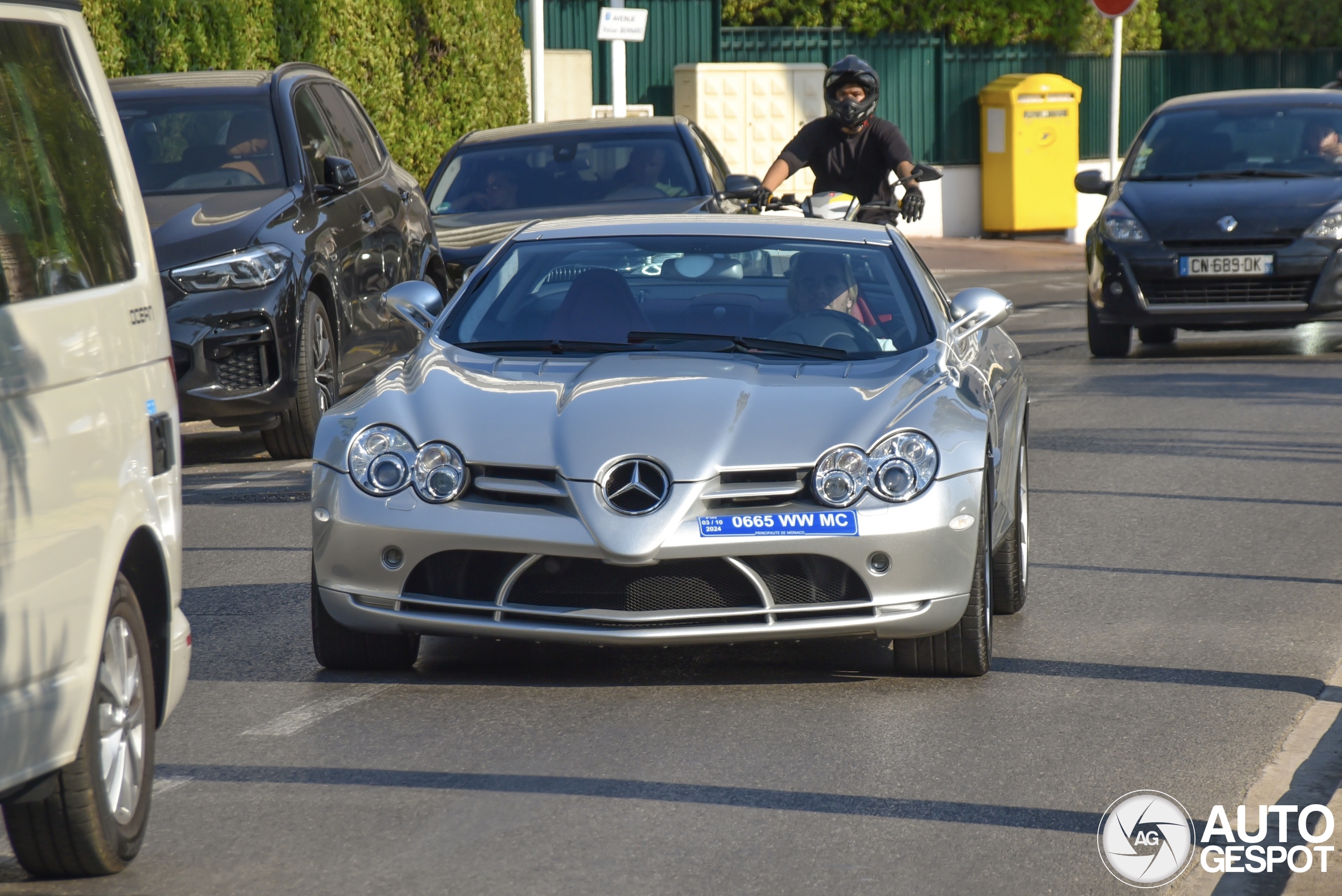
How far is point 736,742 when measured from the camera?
578cm

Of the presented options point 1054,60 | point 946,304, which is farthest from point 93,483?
point 1054,60

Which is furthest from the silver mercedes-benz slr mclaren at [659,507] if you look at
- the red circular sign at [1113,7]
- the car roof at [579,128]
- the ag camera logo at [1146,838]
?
the red circular sign at [1113,7]

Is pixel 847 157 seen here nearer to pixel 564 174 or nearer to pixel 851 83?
pixel 851 83

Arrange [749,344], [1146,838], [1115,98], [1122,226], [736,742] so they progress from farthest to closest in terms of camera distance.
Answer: [1115,98] < [1122,226] < [749,344] < [736,742] < [1146,838]

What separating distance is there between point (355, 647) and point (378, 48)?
12964mm

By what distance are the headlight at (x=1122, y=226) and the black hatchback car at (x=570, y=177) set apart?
2.74 meters

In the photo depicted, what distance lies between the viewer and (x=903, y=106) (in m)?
30.4

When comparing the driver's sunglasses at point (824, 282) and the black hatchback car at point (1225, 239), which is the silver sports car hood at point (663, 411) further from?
the black hatchback car at point (1225, 239)

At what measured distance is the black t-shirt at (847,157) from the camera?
40.6 feet

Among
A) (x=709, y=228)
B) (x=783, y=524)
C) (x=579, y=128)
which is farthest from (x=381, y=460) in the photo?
(x=579, y=128)

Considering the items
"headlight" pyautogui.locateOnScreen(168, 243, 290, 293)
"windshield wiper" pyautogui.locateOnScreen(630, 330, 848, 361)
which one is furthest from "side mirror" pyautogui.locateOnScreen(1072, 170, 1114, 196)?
"windshield wiper" pyautogui.locateOnScreen(630, 330, 848, 361)

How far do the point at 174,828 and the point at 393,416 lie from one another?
1.76 metres

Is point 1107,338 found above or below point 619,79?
below

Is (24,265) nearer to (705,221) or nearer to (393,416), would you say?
(393,416)
